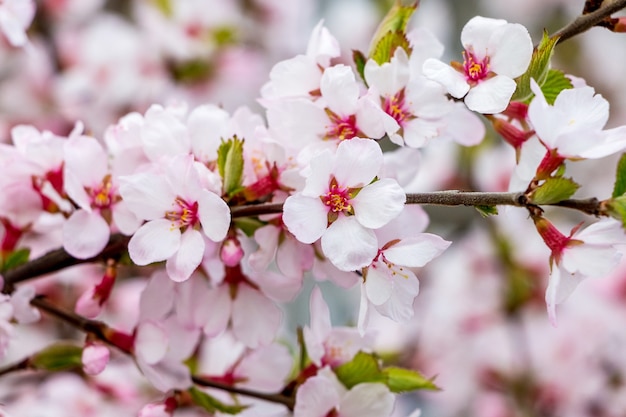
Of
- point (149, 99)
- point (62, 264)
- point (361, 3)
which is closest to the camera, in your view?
point (62, 264)

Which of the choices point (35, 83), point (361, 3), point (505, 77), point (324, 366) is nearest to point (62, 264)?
point (324, 366)

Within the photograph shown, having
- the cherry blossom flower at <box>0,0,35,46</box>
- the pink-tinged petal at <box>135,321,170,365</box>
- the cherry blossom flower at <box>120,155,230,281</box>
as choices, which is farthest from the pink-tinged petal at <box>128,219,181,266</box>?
the cherry blossom flower at <box>0,0,35,46</box>

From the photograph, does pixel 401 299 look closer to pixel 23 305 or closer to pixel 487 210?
pixel 487 210

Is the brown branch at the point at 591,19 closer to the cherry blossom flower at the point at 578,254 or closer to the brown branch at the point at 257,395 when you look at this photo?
the cherry blossom flower at the point at 578,254

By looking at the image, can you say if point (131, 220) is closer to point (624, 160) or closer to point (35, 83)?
point (624, 160)

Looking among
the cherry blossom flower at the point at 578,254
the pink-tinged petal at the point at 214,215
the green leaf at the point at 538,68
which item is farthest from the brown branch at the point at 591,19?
the pink-tinged petal at the point at 214,215

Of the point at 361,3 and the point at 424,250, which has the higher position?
the point at 424,250

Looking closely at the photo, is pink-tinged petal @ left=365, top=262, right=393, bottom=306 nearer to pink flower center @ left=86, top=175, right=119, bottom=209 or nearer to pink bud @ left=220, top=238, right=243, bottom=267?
pink bud @ left=220, top=238, right=243, bottom=267
